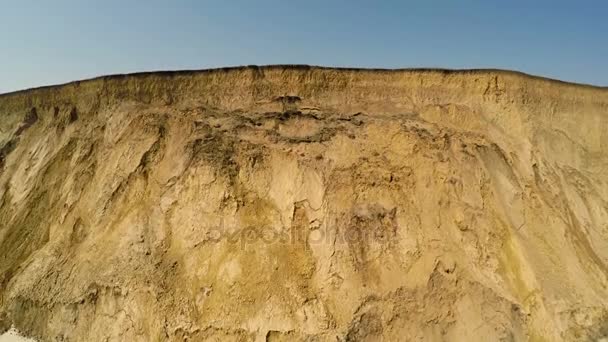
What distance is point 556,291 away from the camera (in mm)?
11195

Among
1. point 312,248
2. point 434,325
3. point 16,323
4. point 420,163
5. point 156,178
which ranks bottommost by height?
point 16,323

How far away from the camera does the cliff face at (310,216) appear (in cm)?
1007

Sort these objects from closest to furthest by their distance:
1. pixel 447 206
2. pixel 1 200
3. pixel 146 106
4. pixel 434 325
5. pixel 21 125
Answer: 1. pixel 434 325
2. pixel 447 206
3. pixel 146 106
4. pixel 1 200
5. pixel 21 125

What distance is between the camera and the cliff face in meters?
10.1

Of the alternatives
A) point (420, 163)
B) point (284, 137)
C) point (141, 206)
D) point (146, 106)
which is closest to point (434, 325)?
point (420, 163)

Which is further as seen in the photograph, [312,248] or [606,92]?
[606,92]

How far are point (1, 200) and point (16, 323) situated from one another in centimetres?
471

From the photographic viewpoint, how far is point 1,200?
15.1 m

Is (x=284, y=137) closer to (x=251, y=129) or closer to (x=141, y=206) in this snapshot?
(x=251, y=129)

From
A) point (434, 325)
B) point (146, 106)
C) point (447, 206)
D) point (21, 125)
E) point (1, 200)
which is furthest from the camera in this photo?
point (21, 125)

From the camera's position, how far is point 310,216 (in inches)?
419

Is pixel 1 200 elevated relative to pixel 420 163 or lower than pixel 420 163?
lower

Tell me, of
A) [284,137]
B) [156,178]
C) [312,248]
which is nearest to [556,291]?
[312,248]

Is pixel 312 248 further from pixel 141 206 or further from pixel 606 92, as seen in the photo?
pixel 606 92
